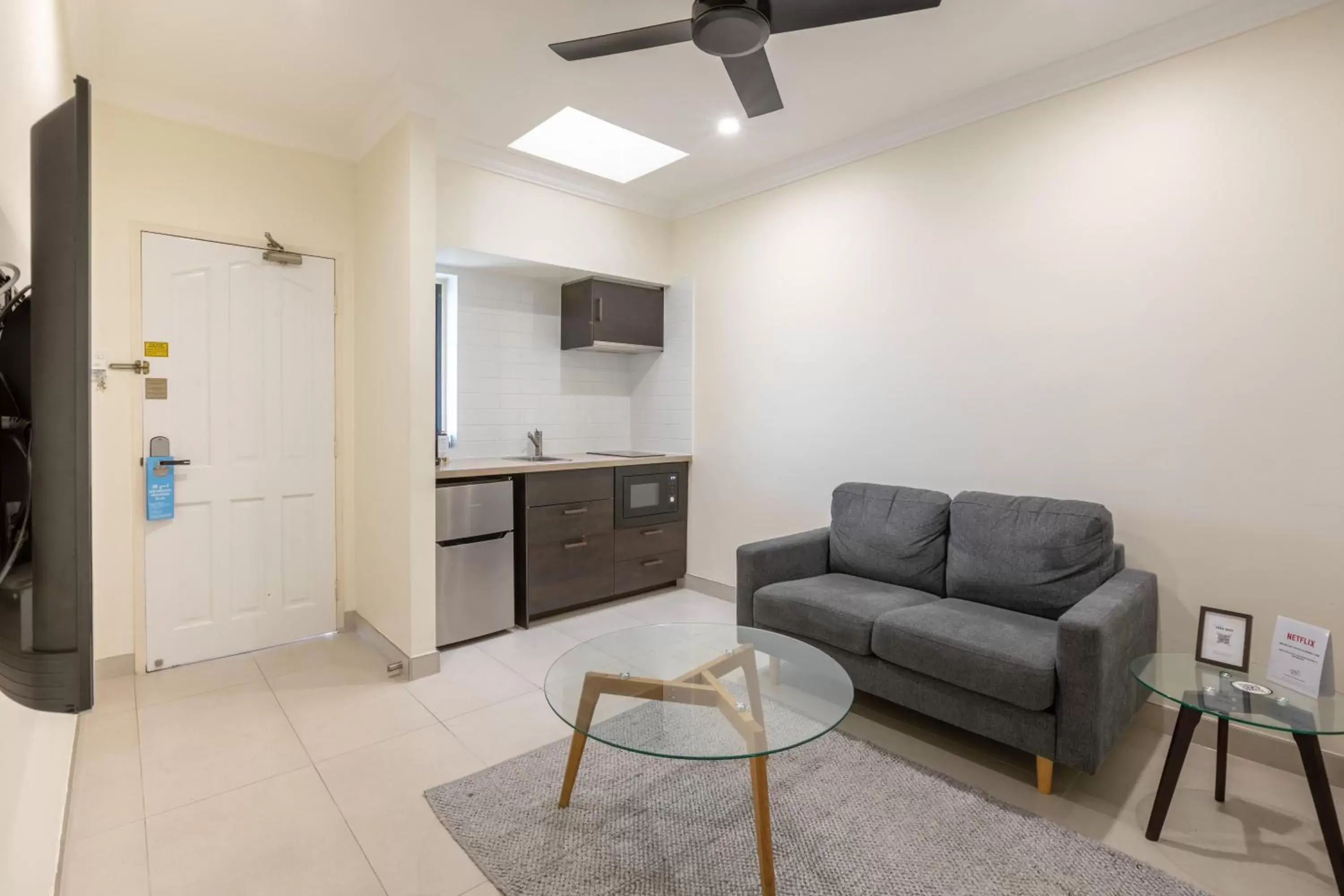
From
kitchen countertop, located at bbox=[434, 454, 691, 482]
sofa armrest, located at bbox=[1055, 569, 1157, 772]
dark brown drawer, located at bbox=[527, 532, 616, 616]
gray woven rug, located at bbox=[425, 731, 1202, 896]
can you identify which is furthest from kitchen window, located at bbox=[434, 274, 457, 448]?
sofa armrest, located at bbox=[1055, 569, 1157, 772]

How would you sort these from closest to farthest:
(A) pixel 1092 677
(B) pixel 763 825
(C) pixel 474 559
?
(B) pixel 763 825 < (A) pixel 1092 677 < (C) pixel 474 559

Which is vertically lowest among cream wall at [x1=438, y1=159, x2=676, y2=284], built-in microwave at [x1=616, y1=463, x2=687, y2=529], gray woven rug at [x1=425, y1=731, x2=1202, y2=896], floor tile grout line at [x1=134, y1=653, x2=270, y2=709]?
gray woven rug at [x1=425, y1=731, x2=1202, y2=896]

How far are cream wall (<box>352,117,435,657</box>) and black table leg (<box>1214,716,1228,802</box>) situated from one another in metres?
3.24

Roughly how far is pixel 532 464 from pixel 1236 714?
126 inches

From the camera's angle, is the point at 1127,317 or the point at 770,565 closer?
the point at 1127,317

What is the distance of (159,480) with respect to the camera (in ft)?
10.2

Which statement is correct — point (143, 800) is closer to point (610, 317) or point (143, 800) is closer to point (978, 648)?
point (978, 648)

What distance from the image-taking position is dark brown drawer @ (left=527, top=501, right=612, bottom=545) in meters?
3.82

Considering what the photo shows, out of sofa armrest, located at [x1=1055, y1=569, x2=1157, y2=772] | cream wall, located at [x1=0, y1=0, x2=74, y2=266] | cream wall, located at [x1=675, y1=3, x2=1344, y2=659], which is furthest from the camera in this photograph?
cream wall, located at [x1=675, y1=3, x2=1344, y2=659]

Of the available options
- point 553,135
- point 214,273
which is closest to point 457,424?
point 214,273

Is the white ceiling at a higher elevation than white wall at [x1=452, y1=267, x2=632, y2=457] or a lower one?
higher

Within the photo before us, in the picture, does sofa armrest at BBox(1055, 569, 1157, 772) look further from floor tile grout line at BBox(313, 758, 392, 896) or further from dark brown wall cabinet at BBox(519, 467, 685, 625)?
dark brown wall cabinet at BBox(519, 467, 685, 625)

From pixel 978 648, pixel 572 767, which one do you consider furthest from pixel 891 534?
pixel 572 767

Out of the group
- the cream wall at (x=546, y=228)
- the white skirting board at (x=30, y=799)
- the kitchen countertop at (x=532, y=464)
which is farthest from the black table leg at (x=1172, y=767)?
the cream wall at (x=546, y=228)
